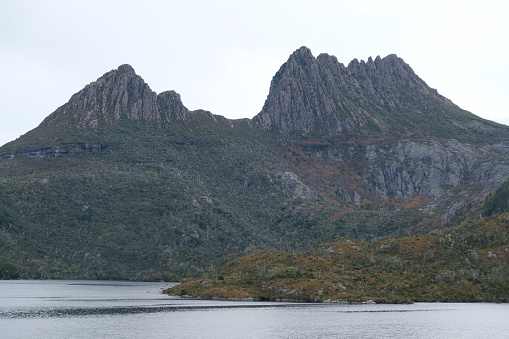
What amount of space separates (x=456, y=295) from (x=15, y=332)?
14274cm

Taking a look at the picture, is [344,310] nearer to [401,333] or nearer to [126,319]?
[401,333]

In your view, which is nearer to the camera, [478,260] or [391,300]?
[391,300]

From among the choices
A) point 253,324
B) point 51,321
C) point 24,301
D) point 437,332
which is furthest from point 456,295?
point 24,301

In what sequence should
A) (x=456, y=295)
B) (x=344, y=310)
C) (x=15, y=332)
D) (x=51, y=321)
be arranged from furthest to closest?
(x=456, y=295) < (x=344, y=310) < (x=51, y=321) < (x=15, y=332)

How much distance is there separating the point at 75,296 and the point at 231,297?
58973 mm

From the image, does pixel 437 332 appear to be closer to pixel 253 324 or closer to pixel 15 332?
pixel 253 324

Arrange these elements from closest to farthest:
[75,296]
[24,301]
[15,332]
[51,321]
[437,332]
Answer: [15,332]
[437,332]
[51,321]
[24,301]
[75,296]

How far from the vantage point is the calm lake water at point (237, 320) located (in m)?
107

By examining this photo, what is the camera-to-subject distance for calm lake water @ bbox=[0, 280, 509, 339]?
10744cm

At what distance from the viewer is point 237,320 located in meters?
129

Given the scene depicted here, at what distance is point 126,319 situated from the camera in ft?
418

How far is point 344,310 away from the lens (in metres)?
154

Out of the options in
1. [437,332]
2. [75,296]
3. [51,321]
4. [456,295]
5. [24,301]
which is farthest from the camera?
[75,296]

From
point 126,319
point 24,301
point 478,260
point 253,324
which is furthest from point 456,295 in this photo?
point 24,301
